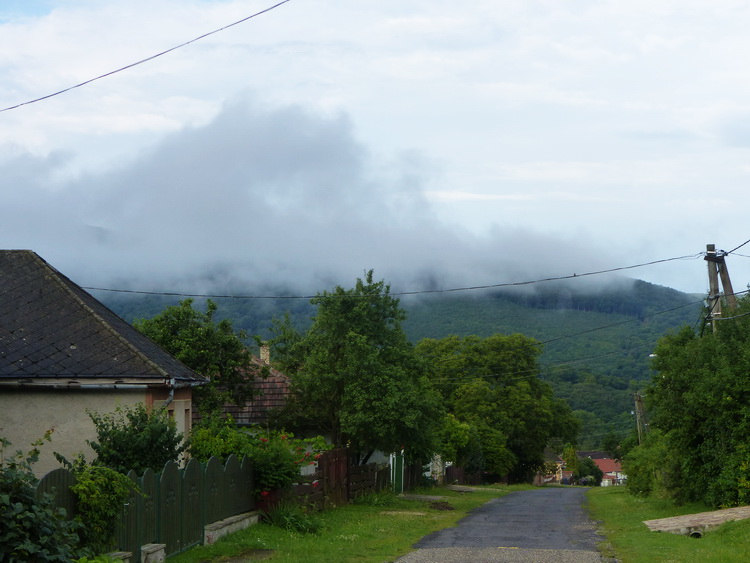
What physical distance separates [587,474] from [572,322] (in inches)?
1157

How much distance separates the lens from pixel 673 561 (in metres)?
13.7

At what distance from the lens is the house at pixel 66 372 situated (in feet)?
57.6

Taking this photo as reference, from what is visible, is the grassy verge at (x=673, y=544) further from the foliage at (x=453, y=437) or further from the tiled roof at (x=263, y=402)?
the foliage at (x=453, y=437)

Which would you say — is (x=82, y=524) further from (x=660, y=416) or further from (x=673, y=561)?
(x=660, y=416)

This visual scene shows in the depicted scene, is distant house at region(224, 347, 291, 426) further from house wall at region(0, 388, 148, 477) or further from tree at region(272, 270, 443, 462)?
Result: house wall at region(0, 388, 148, 477)

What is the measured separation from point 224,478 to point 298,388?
15.3 meters

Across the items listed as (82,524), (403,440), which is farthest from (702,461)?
(82,524)

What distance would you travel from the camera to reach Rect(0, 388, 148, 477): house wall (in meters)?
17.5

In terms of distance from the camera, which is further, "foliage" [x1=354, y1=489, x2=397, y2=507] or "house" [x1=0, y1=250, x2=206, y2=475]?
"foliage" [x1=354, y1=489, x2=397, y2=507]

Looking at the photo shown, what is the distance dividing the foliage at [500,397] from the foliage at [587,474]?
2055 inches

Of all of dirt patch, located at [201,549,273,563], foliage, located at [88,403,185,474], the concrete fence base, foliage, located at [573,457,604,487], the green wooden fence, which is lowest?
foliage, located at [573,457,604,487]

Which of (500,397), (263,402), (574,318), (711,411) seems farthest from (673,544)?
(574,318)

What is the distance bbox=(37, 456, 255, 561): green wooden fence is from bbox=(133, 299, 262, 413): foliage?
10.5 m

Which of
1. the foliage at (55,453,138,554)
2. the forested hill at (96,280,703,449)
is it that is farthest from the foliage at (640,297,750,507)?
the forested hill at (96,280,703,449)
